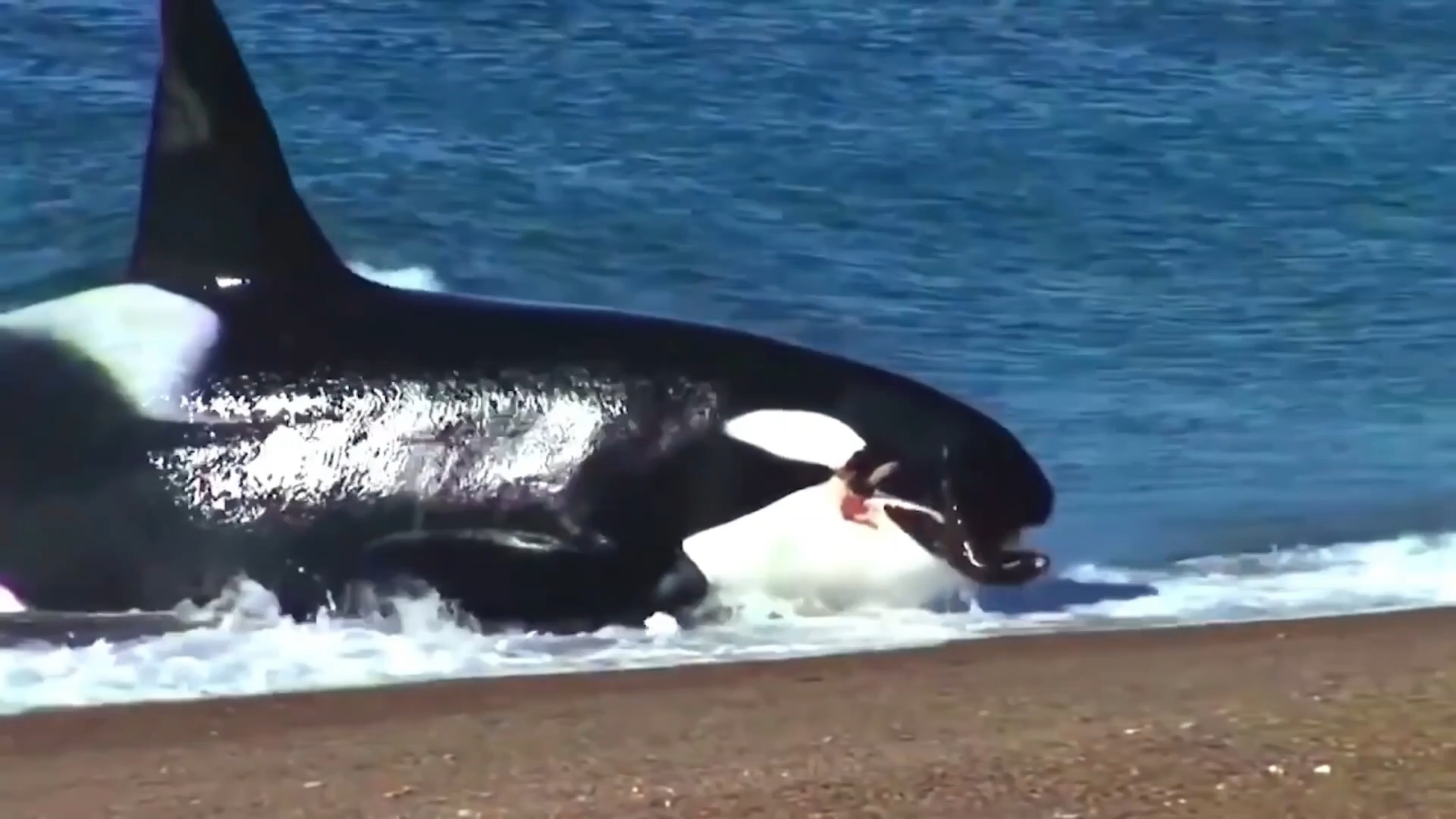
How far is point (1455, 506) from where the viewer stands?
8.18 metres

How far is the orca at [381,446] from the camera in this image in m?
6.31

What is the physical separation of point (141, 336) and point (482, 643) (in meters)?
1.29

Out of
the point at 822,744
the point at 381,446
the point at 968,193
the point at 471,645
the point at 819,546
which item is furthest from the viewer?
the point at 968,193

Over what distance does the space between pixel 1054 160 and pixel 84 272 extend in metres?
3.60

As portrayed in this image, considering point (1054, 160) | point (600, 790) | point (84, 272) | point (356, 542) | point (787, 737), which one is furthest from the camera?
point (1054, 160)

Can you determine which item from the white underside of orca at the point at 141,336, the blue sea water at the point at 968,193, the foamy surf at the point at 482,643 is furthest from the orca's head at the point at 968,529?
the white underside of orca at the point at 141,336

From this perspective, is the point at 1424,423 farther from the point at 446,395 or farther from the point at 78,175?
the point at 78,175

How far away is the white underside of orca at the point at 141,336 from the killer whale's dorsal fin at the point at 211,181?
8cm

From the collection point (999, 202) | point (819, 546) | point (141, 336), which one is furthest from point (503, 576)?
point (999, 202)

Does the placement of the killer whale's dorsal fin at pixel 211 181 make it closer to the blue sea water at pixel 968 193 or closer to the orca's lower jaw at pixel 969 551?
the blue sea water at pixel 968 193

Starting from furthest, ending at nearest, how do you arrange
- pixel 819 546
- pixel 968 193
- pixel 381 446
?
1. pixel 968 193
2. pixel 819 546
3. pixel 381 446

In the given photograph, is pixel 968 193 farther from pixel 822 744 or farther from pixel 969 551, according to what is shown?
pixel 822 744

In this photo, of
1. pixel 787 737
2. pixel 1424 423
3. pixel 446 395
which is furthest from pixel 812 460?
pixel 1424 423

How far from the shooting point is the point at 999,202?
8570 millimetres
